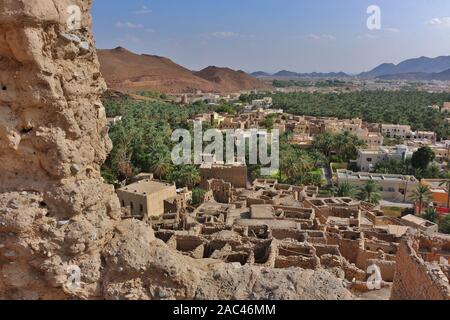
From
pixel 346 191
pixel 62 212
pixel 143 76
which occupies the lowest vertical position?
pixel 346 191

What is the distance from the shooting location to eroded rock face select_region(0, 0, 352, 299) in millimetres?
7047

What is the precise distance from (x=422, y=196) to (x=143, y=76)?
14310 centimetres

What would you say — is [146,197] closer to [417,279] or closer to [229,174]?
[229,174]

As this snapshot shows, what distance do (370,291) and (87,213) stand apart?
1254cm

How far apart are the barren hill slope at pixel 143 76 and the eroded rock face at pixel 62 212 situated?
143 metres

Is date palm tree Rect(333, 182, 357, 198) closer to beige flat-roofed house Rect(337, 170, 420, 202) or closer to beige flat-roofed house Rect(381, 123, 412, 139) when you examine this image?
beige flat-roofed house Rect(337, 170, 420, 202)

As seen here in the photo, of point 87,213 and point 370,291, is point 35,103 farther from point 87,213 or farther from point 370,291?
point 370,291

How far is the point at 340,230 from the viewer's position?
23.3 metres

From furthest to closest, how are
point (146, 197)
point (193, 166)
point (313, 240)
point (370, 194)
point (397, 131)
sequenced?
point (397, 131) → point (193, 166) → point (370, 194) → point (146, 197) → point (313, 240)

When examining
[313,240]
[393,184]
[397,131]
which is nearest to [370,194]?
[393,184]

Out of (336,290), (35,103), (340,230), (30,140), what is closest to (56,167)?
(30,140)

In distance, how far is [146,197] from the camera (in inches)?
1159

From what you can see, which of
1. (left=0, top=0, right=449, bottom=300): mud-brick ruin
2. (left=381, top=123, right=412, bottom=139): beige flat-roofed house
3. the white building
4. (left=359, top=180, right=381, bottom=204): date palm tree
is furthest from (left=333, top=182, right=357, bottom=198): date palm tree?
(left=381, top=123, right=412, bottom=139): beige flat-roofed house

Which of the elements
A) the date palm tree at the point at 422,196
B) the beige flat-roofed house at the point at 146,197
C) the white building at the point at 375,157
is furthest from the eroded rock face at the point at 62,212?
the white building at the point at 375,157
